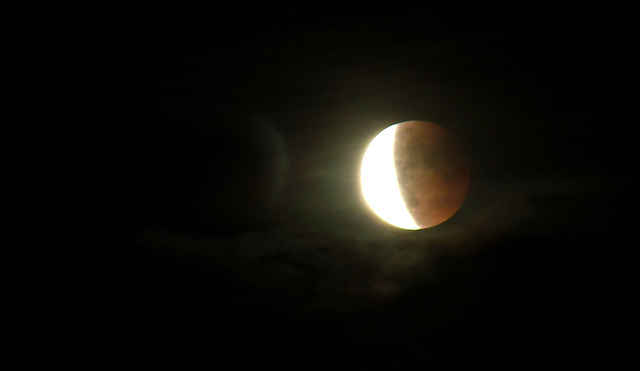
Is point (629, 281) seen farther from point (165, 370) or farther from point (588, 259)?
point (165, 370)

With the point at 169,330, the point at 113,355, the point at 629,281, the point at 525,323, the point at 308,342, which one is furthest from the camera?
the point at 629,281

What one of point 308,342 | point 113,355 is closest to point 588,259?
point 308,342

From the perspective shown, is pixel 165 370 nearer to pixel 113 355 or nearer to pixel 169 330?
pixel 169 330

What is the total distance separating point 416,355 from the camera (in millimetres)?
40031

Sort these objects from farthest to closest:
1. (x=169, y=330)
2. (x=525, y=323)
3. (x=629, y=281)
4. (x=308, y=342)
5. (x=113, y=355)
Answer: (x=629, y=281), (x=525, y=323), (x=308, y=342), (x=169, y=330), (x=113, y=355)

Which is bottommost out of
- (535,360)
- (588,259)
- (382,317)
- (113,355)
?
(113,355)

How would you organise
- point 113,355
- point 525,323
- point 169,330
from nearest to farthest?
point 113,355, point 169,330, point 525,323

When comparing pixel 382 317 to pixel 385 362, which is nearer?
pixel 385 362

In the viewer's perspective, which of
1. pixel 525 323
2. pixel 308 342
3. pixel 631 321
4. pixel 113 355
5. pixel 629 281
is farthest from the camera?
pixel 631 321

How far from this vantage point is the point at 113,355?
23.1m

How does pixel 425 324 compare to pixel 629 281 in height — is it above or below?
below

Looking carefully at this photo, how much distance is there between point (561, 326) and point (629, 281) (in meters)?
10.9

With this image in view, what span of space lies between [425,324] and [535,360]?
11271mm

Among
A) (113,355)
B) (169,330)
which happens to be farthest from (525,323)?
(113,355)
